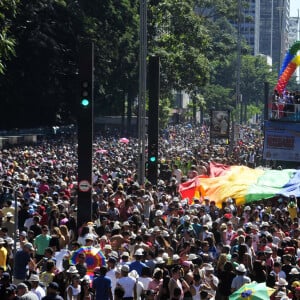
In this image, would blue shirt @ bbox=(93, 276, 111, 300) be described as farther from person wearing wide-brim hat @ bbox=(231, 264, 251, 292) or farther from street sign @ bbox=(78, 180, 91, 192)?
street sign @ bbox=(78, 180, 91, 192)

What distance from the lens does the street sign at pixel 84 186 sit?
26844mm

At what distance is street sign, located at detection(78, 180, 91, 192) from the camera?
26.8m

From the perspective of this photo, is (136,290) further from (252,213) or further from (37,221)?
(252,213)

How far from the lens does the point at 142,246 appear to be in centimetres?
2120

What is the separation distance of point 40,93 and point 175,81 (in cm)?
918

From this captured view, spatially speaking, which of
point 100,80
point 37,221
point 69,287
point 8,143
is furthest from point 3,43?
point 100,80

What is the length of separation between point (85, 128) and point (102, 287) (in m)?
9.12

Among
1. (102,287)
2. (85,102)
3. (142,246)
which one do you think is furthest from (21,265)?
(85,102)

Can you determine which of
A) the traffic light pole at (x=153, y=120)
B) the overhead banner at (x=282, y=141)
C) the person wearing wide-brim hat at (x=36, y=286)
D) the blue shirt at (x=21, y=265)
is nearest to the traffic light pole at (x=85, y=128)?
the blue shirt at (x=21, y=265)

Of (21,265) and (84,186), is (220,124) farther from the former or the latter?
(21,265)

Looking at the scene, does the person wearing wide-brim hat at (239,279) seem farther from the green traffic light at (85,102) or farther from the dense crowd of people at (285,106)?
the dense crowd of people at (285,106)

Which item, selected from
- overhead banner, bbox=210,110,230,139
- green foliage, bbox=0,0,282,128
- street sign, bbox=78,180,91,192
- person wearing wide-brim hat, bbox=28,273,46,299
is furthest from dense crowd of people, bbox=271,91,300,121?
person wearing wide-brim hat, bbox=28,273,46,299

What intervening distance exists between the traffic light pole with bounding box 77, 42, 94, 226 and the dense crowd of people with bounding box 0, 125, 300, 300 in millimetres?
483

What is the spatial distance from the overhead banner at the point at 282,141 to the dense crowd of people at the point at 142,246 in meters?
10.6
